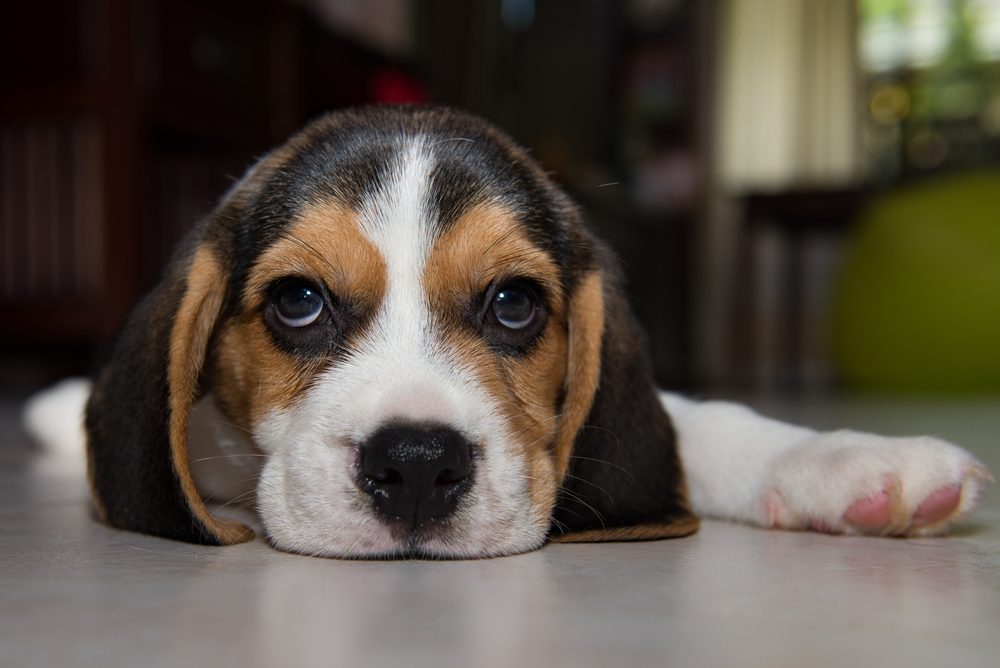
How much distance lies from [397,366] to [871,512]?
1120mm

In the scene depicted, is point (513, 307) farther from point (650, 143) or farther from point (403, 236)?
point (650, 143)

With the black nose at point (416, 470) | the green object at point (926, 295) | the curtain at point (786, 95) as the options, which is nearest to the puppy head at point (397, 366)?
the black nose at point (416, 470)

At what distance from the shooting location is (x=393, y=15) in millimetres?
9438

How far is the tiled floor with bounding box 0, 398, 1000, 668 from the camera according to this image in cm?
140

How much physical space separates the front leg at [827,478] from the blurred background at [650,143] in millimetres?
554

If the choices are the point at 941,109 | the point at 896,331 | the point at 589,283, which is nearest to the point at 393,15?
the point at 896,331

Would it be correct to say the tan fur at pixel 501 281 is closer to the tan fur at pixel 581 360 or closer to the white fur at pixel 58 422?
the tan fur at pixel 581 360

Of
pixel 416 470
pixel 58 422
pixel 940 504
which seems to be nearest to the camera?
pixel 416 470

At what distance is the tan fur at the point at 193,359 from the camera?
7.39 feet

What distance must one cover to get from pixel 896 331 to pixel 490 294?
7.06m

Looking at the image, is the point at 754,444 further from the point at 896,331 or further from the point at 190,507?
the point at 896,331

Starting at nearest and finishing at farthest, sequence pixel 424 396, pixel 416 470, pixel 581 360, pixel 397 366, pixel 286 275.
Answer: pixel 416 470 → pixel 424 396 → pixel 397 366 → pixel 286 275 → pixel 581 360

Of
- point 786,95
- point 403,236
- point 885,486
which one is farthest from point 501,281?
point 786,95

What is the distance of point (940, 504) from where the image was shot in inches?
89.7
